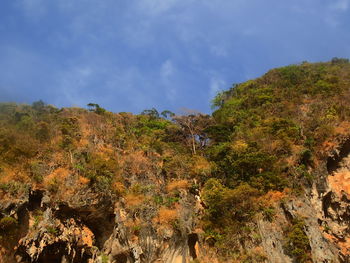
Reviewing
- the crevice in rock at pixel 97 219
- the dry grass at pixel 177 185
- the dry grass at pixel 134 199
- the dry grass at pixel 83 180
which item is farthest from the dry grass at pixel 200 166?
the dry grass at pixel 83 180

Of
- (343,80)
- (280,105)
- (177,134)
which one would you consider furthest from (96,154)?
(343,80)

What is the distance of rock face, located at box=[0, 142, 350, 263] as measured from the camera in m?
16.6

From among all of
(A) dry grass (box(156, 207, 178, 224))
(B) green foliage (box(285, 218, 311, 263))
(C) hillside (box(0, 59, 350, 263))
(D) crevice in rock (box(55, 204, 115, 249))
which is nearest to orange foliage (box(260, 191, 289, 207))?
(C) hillside (box(0, 59, 350, 263))

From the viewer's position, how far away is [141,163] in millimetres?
25125

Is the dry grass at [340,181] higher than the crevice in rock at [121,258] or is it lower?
higher

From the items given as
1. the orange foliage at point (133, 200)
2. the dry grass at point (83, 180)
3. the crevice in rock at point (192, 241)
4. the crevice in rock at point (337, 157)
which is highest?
the crevice in rock at point (337, 157)

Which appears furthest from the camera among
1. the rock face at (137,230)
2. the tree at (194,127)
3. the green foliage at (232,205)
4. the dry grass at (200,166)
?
the tree at (194,127)

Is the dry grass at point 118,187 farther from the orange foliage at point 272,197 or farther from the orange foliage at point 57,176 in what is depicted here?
the orange foliage at point 272,197

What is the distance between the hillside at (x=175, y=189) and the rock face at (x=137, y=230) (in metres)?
0.06

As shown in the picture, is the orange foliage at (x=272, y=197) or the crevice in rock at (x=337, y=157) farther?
the crevice in rock at (x=337, y=157)

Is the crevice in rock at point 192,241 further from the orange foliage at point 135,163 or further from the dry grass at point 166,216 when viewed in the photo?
the orange foliage at point 135,163

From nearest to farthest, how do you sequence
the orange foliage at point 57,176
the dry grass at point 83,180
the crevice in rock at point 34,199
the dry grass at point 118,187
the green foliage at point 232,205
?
the crevice in rock at point 34,199
the orange foliage at point 57,176
the dry grass at point 83,180
the green foliage at point 232,205
the dry grass at point 118,187

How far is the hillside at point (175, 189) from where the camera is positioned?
1788 cm

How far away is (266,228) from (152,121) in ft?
59.0
